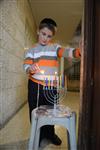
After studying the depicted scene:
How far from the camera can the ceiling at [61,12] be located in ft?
10.6

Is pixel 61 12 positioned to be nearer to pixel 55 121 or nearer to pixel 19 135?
pixel 19 135

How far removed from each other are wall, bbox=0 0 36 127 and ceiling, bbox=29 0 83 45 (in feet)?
2.62

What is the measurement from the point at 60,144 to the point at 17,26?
1.40 metres

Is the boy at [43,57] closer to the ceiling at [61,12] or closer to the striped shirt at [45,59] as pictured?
the striped shirt at [45,59]

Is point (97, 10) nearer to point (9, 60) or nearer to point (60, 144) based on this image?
point (60, 144)

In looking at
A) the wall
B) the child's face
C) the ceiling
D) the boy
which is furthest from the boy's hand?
the ceiling

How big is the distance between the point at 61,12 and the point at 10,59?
6.20 feet

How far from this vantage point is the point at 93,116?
1019 mm

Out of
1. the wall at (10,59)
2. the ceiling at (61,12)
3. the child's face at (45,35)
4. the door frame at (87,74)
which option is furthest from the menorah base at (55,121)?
the ceiling at (61,12)

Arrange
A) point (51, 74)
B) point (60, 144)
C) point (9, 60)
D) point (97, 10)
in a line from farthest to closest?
point (9, 60)
point (60, 144)
point (51, 74)
point (97, 10)

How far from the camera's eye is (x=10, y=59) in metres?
2.06

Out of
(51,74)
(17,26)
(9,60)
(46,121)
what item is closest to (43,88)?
(51,74)

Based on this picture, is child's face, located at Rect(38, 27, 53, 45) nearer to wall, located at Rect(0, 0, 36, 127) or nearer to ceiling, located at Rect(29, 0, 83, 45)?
wall, located at Rect(0, 0, 36, 127)

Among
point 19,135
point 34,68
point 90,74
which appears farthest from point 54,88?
point 19,135
